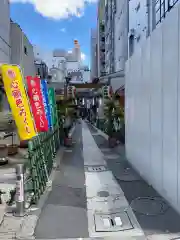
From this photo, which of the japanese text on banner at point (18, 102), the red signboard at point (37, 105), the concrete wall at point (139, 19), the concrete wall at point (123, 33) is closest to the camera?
the japanese text on banner at point (18, 102)

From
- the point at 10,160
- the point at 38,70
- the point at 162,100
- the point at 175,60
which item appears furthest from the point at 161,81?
the point at 38,70

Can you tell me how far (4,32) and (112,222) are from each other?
57.6 feet

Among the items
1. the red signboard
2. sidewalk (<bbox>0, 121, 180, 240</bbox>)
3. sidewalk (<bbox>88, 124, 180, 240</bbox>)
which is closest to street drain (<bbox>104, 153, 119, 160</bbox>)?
sidewalk (<bbox>88, 124, 180, 240</bbox>)

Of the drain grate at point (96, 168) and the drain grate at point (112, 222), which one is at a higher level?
the drain grate at point (112, 222)

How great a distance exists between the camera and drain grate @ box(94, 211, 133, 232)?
438cm

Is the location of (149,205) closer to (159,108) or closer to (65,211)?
(65,211)

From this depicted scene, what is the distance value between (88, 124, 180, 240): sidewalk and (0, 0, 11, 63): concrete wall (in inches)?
533

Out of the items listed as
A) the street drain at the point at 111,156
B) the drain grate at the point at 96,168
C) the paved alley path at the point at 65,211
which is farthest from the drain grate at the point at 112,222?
the street drain at the point at 111,156

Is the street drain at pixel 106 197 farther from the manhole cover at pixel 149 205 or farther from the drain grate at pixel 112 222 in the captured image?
the drain grate at pixel 112 222

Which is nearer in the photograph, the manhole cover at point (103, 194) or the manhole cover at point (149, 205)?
the manhole cover at point (149, 205)

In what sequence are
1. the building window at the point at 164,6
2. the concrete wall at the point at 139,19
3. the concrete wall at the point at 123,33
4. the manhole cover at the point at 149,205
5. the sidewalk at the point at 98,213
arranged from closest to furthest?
the sidewalk at the point at 98,213
the manhole cover at the point at 149,205
the building window at the point at 164,6
the concrete wall at the point at 139,19
the concrete wall at the point at 123,33

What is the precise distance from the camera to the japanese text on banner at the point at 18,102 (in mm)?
6590

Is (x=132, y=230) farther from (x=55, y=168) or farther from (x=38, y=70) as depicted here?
(x=38, y=70)

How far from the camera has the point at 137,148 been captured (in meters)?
8.51
